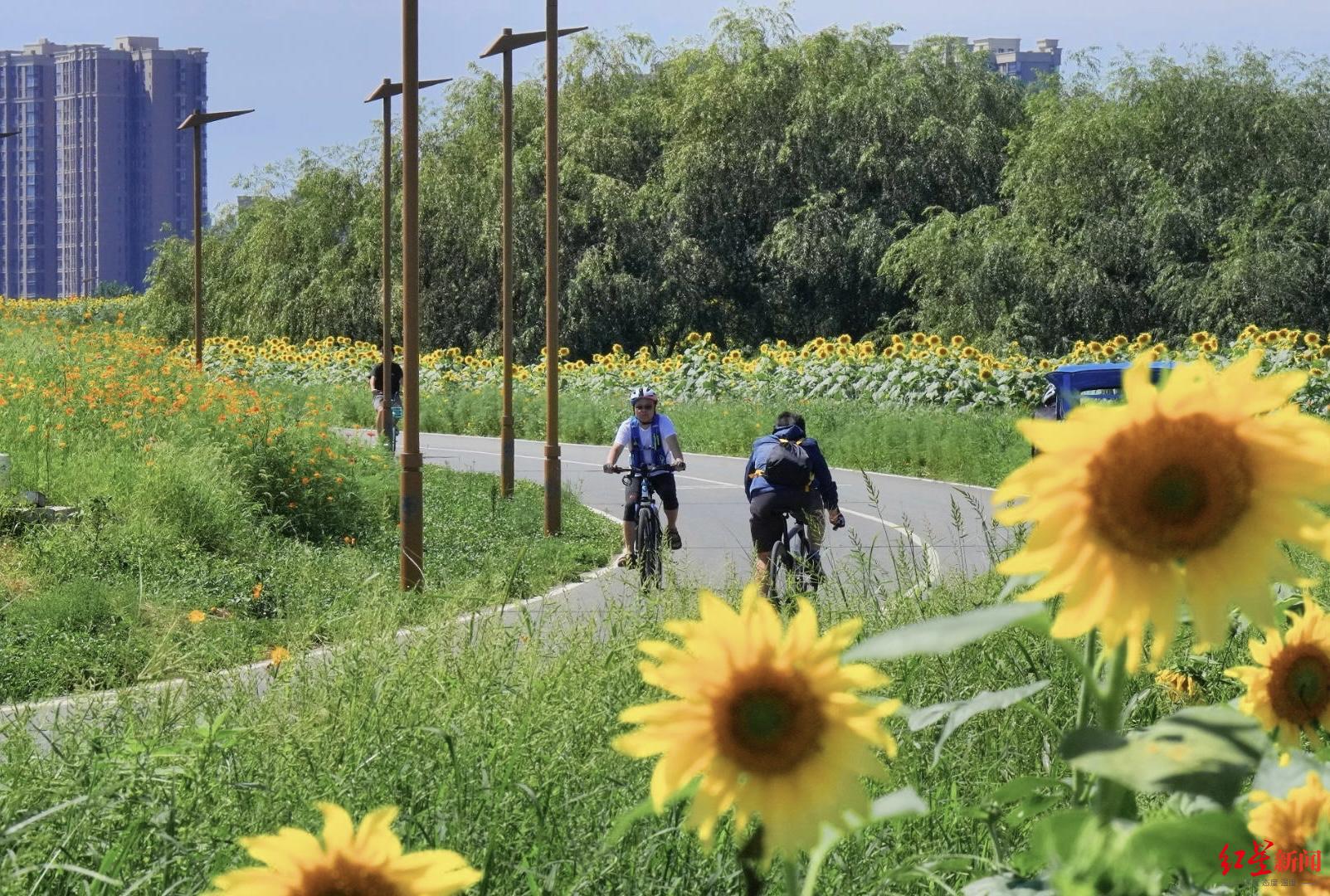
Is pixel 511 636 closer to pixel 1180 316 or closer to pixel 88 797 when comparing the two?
pixel 88 797

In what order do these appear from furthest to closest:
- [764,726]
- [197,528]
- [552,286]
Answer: [552,286]
[197,528]
[764,726]

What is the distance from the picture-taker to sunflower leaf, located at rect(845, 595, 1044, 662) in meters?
1.24

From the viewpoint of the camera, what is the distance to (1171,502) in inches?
46.9

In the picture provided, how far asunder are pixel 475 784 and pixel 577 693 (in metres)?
0.80

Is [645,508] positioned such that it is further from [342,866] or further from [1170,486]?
[1170,486]

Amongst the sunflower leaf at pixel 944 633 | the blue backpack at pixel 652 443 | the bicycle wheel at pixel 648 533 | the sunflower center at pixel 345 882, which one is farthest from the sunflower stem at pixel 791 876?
the blue backpack at pixel 652 443

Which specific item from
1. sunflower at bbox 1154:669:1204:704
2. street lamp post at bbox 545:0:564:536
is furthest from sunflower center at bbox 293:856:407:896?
street lamp post at bbox 545:0:564:536

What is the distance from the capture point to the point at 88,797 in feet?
8.86

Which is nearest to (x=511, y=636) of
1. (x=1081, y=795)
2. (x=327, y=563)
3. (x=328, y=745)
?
(x=328, y=745)

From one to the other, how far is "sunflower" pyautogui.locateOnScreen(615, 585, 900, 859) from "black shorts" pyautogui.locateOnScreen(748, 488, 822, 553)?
928cm

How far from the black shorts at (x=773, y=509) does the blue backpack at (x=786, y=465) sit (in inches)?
2.8

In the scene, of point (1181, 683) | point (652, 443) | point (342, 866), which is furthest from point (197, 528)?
point (342, 866)

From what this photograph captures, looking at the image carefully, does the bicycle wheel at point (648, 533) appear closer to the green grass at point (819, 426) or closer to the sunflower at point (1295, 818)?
the green grass at point (819, 426)

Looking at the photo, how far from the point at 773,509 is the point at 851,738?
9404mm
